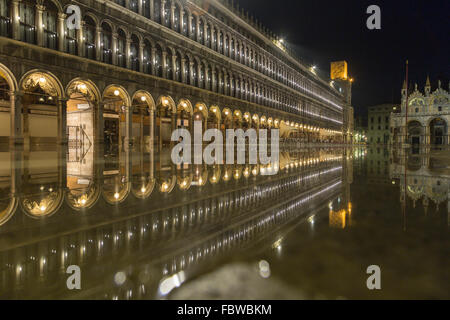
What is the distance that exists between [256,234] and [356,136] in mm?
129422

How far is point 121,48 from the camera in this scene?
22.3 meters

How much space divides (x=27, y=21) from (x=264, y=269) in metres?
21.1

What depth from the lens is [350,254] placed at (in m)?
2.12

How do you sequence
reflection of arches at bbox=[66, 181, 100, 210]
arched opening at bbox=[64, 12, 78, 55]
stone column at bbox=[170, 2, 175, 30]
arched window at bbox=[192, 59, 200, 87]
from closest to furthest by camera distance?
reflection of arches at bbox=[66, 181, 100, 210], arched opening at bbox=[64, 12, 78, 55], stone column at bbox=[170, 2, 175, 30], arched window at bbox=[192, 59, 200, 87]

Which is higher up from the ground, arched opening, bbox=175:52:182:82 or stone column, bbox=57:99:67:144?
arched opening, bbox=175:52:182:82

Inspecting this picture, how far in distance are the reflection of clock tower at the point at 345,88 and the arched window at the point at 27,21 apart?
279ft

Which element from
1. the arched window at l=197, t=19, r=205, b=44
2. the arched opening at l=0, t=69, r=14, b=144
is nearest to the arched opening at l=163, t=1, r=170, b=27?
the arched window at l=197, t=19, r=205, b=44

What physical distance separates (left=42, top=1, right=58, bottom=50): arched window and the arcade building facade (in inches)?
2.3

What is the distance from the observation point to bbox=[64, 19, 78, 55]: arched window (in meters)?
18.9

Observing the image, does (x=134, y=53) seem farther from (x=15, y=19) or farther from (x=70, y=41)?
(x=15, y=19)

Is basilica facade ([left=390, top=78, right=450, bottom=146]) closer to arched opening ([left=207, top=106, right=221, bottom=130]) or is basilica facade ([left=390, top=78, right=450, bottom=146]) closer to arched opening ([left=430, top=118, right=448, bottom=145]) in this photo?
arched opening ([left=430, top=118, right=448, bottom=145])

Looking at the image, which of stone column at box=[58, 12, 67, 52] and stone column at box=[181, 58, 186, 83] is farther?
stone column at box=[181, 58, 186, 83]

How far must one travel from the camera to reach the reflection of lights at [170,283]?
163 centimetres

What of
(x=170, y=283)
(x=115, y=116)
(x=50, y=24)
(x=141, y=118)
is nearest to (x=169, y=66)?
(x=141, y=118)
